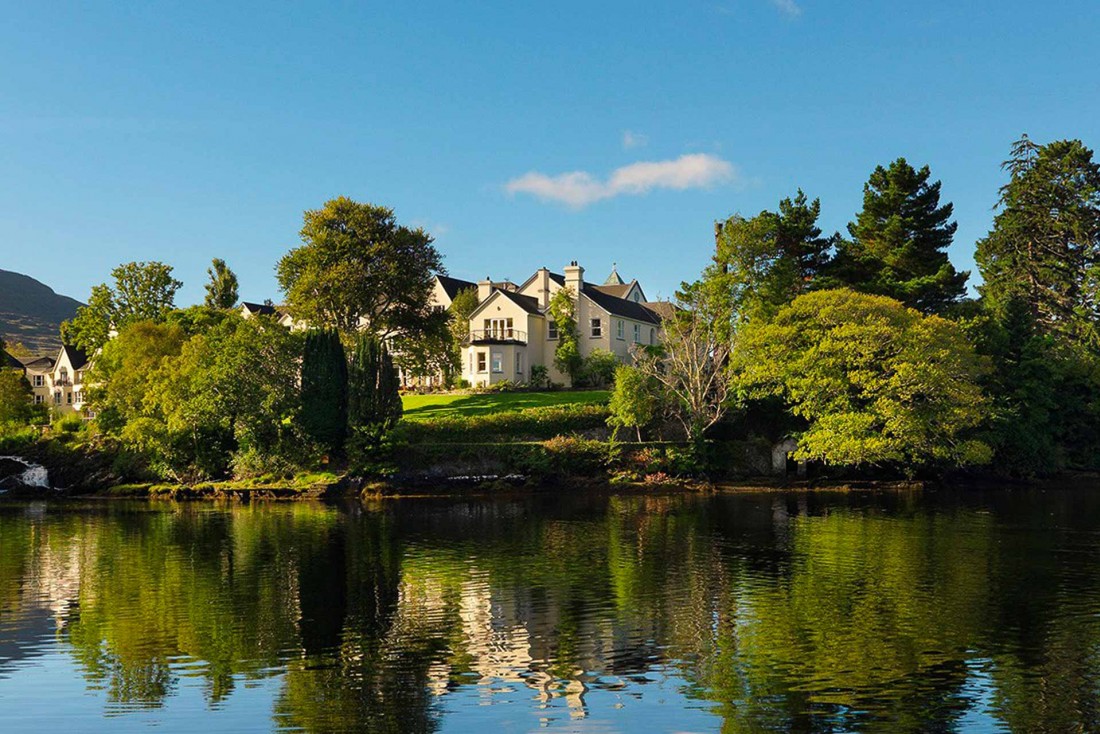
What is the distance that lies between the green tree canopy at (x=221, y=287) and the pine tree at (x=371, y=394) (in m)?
57.4

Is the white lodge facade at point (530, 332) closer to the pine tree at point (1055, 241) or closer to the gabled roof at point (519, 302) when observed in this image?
the gabled roof at point (519, 302)

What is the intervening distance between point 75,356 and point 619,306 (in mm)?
81742

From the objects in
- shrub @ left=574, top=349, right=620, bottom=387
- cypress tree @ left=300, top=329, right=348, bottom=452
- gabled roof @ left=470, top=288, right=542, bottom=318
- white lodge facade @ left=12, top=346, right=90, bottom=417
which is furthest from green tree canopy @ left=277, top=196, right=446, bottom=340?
white lodge facade @ left=12, top=346, right=90, bottom=417

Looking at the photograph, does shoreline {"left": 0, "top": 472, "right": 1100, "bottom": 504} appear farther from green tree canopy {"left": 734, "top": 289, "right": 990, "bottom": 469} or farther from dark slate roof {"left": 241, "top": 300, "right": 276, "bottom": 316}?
dark slate roof {"left": 241, "top": 300, "right": 276, "bottom": 316}

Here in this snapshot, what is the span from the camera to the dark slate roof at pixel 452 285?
9231 centimetres

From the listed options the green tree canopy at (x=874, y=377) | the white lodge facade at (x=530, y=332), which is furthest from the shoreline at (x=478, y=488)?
the white lodge facade at (x=530, y=332)

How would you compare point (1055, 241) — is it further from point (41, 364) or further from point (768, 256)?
point (41, 364)

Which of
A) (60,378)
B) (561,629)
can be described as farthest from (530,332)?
(60,378)

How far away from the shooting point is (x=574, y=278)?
271ft

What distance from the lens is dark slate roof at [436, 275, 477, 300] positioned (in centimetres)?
9231

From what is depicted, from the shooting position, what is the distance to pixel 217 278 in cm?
11025

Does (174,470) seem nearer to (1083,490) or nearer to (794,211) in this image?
(794,211)

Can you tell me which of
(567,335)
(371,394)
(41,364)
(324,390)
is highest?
(41,364)

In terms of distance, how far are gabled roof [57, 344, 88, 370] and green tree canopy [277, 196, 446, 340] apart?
213ft
